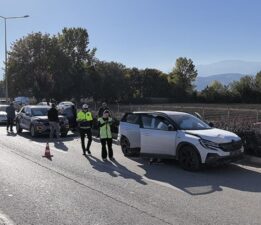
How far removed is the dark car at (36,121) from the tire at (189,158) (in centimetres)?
1047

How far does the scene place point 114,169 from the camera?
1222 centimetres

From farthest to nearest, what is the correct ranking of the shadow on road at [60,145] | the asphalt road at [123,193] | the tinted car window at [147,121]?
the shadow on road at [60,145] < the tinted car window at [147,121] < the asphalt road at [123,193]

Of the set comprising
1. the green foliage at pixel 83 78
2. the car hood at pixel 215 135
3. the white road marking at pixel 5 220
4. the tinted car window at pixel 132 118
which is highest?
the green foliage at pixel 83 78

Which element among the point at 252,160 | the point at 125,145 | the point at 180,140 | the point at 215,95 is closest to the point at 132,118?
the point at 125,145

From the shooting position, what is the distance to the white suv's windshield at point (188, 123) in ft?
41.5

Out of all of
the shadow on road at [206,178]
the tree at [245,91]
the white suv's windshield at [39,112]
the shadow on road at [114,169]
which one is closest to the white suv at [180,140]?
the shadow on road at [206,178]

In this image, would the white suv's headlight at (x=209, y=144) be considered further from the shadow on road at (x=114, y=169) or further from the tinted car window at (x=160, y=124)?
the shadow on road at (x=114, y=169)

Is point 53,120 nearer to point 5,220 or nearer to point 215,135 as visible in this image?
point 215,135

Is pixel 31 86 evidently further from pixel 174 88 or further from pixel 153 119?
pixel 153 119

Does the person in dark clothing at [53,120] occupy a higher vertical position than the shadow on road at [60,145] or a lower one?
higher

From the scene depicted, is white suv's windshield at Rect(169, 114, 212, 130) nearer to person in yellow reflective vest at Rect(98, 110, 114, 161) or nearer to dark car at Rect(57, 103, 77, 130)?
person in yellow reflective vest at Rect(98, 110, 114, 161)

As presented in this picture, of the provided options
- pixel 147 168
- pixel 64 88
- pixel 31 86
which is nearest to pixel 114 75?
pixel 64 88

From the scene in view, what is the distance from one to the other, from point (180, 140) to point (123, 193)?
3291mm

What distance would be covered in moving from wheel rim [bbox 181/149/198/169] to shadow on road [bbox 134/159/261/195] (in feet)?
0.63
